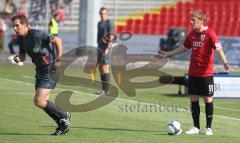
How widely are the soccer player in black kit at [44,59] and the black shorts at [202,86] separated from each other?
2.13 m

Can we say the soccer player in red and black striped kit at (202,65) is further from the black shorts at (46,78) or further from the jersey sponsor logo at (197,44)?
the black shorts at (46,78)

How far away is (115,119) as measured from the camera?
1438 centimetres

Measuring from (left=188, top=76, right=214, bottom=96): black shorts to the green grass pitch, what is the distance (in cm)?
69

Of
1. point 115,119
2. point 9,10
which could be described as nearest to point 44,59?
point 115,119

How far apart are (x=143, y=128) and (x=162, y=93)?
6604 mm

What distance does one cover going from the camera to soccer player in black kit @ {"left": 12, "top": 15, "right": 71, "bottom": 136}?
39.1 feet

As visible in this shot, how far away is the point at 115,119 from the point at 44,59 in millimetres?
2826

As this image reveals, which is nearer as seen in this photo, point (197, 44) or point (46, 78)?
point (46, 78)

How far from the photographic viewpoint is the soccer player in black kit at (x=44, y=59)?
11906mm

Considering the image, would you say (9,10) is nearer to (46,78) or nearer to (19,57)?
(19,57)

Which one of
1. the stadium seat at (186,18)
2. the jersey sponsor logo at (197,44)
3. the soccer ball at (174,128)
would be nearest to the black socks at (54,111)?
the soccer ball at (174,128)

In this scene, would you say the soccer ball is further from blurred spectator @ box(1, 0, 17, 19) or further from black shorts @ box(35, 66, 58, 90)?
blurred spectator @ box(1, 0, 17, 19)

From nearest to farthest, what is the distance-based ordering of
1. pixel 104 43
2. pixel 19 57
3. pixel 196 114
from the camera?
1. pixel 19 57
2. pixel 196 114
3. pixel 104 43

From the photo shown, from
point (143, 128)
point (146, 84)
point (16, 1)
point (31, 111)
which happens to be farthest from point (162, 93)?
point (16, 1)
